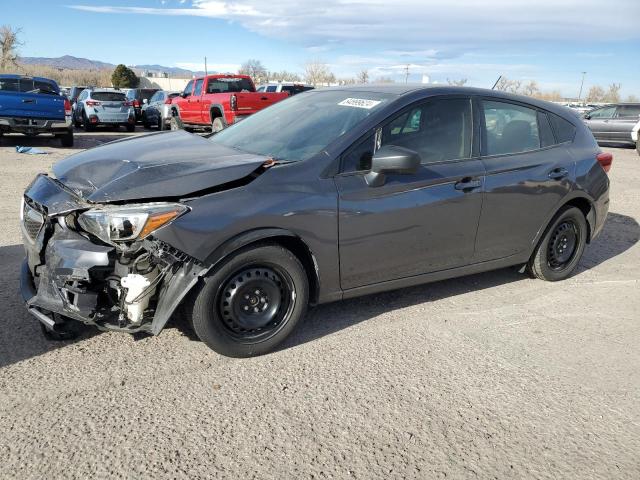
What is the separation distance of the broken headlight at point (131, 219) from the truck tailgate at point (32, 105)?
1167cm

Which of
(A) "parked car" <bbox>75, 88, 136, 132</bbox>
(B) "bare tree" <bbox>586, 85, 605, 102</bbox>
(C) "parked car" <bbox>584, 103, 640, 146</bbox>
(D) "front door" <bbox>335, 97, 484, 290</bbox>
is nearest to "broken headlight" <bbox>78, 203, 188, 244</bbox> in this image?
(D) "front door" <bbox>335, 97, 484, 290</bbox>

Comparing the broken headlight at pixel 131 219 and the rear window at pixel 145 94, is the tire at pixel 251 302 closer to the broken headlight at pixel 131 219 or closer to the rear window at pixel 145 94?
the broken headlight at pixel 131 219

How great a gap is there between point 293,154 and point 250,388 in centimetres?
159

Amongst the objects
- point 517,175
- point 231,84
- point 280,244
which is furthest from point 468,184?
point 231,84

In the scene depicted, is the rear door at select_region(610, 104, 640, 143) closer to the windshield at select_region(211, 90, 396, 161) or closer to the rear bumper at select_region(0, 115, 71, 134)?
the windshield at select_region(211, 90, 396, 161)

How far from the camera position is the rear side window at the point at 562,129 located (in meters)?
4.91

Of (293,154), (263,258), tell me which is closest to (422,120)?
(293,154)

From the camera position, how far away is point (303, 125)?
4070mm

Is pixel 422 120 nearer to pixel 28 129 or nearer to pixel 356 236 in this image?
pixel 356 236

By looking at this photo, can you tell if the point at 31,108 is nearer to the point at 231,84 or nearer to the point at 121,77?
the point at 231,84

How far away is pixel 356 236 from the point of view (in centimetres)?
362

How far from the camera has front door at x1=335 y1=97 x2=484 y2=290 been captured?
362 cm

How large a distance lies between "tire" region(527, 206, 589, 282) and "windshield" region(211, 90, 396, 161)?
2.10 m

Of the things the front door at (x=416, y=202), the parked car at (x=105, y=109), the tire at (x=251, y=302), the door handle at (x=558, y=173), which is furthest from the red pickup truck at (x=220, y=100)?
the tire at (x=251, y=302)
